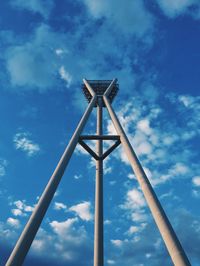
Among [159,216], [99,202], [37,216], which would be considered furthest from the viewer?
[99,202]

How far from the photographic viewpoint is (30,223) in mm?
19172

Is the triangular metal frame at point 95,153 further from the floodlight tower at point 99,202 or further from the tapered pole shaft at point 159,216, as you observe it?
the tapered pole shaft at point 159,216

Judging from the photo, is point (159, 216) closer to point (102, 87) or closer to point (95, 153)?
point (95, 153)

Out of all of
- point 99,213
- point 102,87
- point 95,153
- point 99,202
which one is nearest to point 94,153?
point 95,153

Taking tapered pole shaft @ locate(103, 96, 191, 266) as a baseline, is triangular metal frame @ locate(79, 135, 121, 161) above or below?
above

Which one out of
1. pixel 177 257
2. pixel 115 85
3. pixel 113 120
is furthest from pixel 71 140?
pixel 115 85

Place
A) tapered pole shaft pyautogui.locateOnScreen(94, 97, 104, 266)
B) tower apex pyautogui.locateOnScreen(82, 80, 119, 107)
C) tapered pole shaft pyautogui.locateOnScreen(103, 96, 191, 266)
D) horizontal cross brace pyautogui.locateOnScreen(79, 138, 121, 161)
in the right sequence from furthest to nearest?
1. tower apex pyautogui.locateOnScreen(82, 80, 119, 107)
2. horizontal cross brace pyautogui.locateOnScreen(79, 138, 121, 161)
3. tapered pole shaft pyautogui.locateOnScreen(94, 97, 104, 266)
4. tapered pole shaft pyautogui.locateOnScreen(103, 96, 191, 266)

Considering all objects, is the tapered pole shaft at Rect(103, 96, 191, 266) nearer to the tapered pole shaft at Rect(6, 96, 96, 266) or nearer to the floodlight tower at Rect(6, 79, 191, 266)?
the floodlight tower at Rect(6, 79, 191, 266)

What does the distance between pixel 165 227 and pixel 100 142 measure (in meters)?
19.9

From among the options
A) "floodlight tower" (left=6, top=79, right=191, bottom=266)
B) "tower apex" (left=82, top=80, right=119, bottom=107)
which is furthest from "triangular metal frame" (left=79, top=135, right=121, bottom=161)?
"tower apex" (left=82, top=80, right=119, bottom=107)

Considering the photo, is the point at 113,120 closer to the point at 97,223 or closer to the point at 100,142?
the point at 100,142

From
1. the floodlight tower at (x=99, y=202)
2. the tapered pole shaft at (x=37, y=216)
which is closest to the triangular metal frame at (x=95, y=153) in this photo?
the floodlight tower at (x=99, y=202)

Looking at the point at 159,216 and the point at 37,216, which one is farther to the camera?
the point at 37,216

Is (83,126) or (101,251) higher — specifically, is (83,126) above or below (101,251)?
above
